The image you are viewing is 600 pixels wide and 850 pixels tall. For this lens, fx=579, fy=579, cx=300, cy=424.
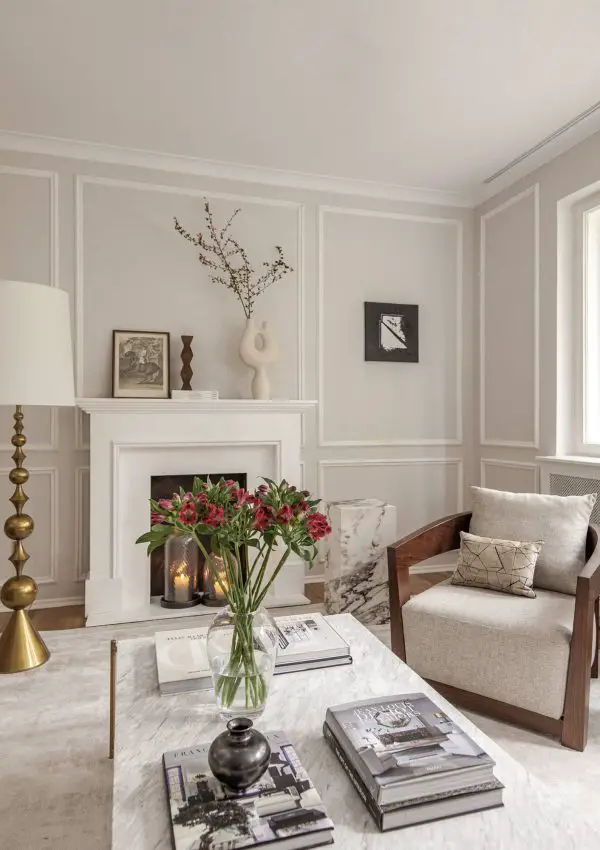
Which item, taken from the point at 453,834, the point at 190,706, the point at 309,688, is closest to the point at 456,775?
the point at 453,834

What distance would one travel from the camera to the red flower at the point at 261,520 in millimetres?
1229

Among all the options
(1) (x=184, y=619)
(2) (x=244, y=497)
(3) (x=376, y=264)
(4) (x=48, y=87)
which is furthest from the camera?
(3) (x=376, y=264)

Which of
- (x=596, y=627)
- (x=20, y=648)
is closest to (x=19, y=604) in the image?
(x=20, y=648)

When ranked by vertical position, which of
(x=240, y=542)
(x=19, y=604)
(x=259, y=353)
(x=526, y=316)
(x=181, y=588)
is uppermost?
(x=526, y=316)

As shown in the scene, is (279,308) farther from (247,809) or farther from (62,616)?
(247,809)

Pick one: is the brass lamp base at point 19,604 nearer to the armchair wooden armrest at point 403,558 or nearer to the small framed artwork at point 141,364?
the small framed artwork at point 141,364

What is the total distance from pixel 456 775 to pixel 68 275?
3.15m

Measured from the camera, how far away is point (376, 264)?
388 cm

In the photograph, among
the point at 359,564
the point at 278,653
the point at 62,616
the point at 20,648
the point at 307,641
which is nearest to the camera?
the point at 278,653

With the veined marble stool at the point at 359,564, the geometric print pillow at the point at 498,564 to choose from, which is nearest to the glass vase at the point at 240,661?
the geometric print pillow at the point at 498,564

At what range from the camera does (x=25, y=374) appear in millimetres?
2336

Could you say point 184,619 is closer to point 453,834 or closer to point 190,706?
point 190,706

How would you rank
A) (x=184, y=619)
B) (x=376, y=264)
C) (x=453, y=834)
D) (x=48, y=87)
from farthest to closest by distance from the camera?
(x=376, y=264), (x=184, y=619), (x=48, y=87), (x=453, y=834)

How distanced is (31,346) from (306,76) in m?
1.72
